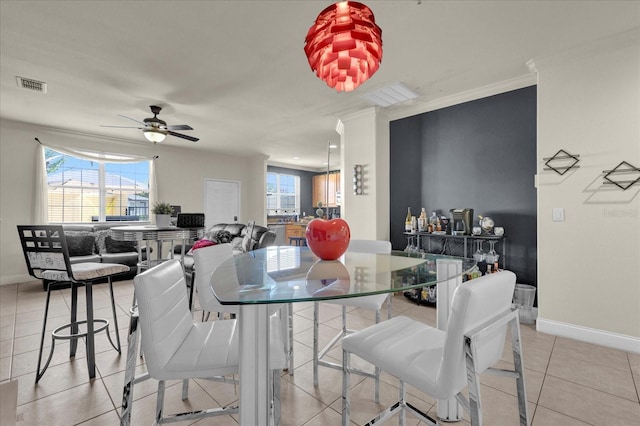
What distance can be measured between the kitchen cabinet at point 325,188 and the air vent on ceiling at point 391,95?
4441mm

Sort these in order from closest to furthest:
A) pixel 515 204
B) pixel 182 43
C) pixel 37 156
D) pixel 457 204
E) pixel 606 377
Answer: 1. pixel 606 377
2. pixel 182 43
3. pixel 515 204
4. pixel 457 204
5. pixel 37 156

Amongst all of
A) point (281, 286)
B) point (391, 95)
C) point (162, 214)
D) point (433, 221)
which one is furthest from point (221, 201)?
point (281, 286)

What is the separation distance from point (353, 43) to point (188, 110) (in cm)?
358

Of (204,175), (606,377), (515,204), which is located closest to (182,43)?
(515,204)

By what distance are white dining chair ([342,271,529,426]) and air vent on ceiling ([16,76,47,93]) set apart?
4.18m

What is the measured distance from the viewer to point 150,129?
12.3ft

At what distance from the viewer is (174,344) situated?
1.12 metres

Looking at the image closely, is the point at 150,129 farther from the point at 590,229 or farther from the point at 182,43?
the point at 590,229

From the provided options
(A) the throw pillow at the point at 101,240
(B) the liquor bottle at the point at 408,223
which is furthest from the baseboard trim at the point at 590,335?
(A) the throw pillow at the point at 101,240

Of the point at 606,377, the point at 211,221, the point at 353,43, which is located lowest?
the point at 606,377

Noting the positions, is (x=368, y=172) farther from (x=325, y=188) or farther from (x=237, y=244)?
(x=325, y=188)

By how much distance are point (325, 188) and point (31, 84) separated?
19.6ft

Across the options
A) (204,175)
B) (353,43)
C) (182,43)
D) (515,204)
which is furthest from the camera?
(204,175)

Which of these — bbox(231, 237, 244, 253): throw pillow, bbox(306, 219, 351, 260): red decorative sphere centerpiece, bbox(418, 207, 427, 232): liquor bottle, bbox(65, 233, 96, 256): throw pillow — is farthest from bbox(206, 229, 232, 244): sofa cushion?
bbox(306, 219, 351, 260): red decorative sphere centerpiece
